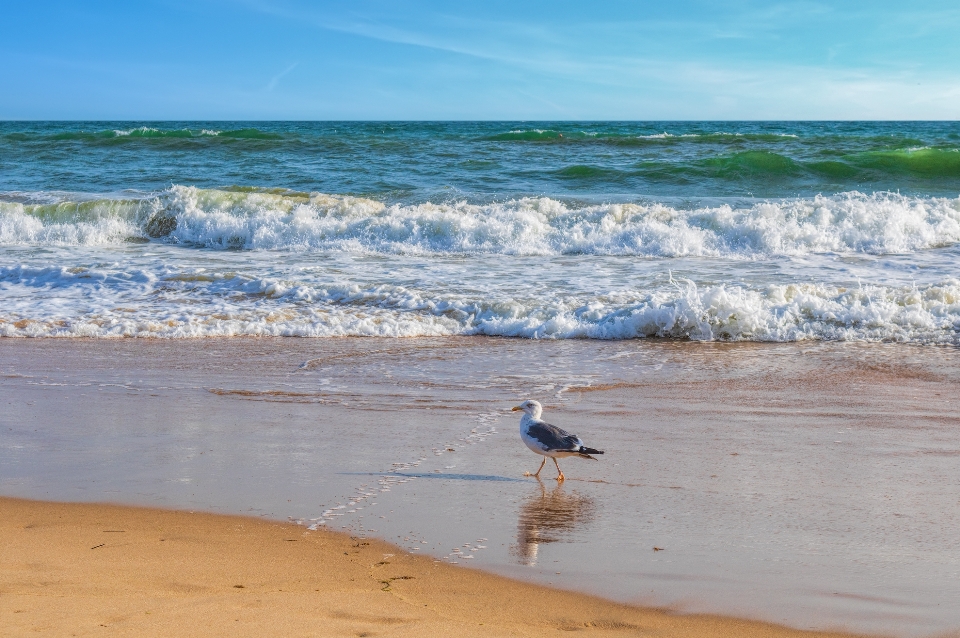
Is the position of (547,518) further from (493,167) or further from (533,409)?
(493,167)

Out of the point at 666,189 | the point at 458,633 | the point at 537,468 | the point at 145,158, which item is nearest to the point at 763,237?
the point at 666,189

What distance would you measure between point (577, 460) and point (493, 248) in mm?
8573

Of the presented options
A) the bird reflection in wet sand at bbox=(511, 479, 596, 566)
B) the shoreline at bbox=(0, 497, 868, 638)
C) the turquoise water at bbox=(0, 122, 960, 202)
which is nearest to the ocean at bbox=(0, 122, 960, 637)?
the bird reflection in wet sand at bbox=(511, 479, 596, 566)

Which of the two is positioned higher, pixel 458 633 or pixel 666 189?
pixel 666 189

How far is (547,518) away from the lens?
154 inches

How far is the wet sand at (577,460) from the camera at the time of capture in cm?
335

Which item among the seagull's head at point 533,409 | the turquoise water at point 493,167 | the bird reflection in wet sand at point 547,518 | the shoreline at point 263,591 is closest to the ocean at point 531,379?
the bird reflection in wet sand at point 547,518

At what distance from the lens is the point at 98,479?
432 centimetres

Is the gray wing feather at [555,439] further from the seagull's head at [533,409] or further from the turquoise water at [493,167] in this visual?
the turquoise water at [493,167]

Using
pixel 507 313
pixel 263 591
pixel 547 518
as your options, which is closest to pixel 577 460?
pixel 547 518

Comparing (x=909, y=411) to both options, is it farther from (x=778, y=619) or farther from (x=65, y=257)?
(x=65, y=257)

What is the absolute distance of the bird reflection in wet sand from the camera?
3.58 metres

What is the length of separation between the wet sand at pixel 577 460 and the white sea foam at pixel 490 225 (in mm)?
5493

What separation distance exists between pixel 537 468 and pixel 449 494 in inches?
27.5
